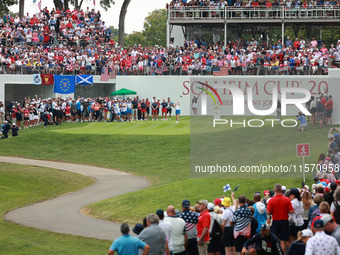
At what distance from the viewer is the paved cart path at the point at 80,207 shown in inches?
813

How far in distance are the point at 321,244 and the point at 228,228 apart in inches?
167

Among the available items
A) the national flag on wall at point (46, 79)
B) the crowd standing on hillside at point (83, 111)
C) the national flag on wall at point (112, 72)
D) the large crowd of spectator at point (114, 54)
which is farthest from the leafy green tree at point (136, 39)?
the crowd standing on hillside at point (83, 111)

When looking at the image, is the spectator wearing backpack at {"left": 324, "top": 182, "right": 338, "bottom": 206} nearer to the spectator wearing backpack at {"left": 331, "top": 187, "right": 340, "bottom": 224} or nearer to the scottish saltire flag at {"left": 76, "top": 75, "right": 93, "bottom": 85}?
the spectator wearing backpack at {"left": 331, "top": 187, "right": 340, "bottom": 224}

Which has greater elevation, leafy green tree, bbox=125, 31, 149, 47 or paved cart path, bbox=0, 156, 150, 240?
leafy green tree, bbox=125, 31, 149, 47

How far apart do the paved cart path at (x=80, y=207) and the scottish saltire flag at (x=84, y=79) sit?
15.6 m

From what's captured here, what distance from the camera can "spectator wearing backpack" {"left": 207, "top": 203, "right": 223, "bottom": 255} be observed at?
14.4 metres

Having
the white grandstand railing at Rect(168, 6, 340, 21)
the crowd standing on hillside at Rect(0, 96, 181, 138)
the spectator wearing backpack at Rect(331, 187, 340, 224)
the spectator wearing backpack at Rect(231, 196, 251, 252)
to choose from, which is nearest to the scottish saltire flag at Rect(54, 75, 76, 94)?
the crowd standing on hillside at Rect(0, 96, 181, 138)

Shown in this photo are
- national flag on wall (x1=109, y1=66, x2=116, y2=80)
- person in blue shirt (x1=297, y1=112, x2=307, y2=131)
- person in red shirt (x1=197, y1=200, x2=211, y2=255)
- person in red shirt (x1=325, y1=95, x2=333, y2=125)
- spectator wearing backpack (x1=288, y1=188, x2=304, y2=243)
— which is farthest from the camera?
national flag on wall (x1=109, y1=66, x2=116, y2=80)

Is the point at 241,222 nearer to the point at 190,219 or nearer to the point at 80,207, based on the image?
the point at 190,219

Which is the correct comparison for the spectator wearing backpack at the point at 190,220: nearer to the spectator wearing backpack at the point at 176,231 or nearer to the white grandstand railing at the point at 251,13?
the spectator wearing backpack at the point at 176,231

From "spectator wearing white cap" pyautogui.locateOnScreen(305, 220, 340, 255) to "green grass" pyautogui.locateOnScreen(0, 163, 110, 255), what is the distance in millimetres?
7573

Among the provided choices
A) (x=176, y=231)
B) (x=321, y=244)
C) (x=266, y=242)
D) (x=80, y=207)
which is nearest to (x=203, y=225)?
(x=176, y=231)

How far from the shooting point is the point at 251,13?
53938 millimetres

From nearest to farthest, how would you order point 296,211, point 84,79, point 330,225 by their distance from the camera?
point 330,225 < point 296,211 < point 84,79
